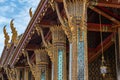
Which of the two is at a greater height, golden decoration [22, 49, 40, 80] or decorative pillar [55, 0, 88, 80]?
decorative pillar [55, 0, 88, 80]

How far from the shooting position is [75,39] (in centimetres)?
848

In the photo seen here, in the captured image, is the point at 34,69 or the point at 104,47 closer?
the point at 104,47

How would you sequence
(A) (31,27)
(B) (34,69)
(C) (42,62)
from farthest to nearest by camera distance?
(B) (34,69), (C) (42,62), (A) (31,27)

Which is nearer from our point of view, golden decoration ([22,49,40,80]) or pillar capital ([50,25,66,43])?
pillar capital ([50,25,66,43])

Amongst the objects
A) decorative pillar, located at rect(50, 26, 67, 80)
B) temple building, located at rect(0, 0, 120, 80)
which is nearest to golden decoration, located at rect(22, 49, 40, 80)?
temple building, located at rect(0, 0, 120, 80)

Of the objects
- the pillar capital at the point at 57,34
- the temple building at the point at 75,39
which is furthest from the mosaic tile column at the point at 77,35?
the pillar capital at the point at 57,34

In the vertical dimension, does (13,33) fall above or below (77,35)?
above

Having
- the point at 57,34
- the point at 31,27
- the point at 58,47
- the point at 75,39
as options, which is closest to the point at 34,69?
the point at 31,27

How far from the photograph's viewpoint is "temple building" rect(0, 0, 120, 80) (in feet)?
27.8

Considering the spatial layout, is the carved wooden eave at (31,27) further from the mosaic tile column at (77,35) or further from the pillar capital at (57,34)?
the mosaic tile column at (77,35)

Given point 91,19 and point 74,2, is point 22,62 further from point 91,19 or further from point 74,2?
point 74,2

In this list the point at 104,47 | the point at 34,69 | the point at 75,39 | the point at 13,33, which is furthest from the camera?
the point at 13,33

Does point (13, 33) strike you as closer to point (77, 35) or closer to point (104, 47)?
point (104, 47)

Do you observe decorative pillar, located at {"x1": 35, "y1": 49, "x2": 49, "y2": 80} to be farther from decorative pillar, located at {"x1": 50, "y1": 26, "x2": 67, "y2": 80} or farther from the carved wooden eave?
decorative pillar, located at {"x1": 50, "y1": 26, "x2": 67, "y2": 80}
